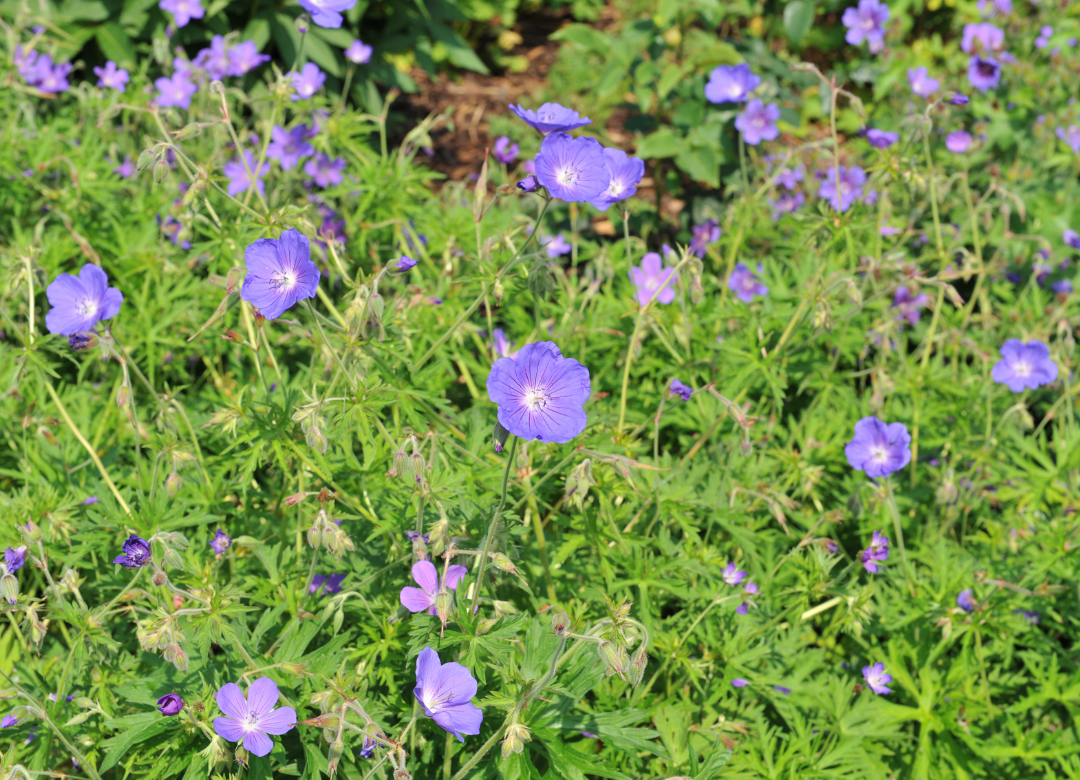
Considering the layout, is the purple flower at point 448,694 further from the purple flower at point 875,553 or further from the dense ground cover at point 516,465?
the purple flower at point 875,553

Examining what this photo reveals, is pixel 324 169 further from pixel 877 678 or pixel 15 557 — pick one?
pixel 877 678

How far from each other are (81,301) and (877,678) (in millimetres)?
2333

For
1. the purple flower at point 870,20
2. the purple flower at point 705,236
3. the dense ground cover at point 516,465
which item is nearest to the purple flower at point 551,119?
the dense ground cover at point 516,465

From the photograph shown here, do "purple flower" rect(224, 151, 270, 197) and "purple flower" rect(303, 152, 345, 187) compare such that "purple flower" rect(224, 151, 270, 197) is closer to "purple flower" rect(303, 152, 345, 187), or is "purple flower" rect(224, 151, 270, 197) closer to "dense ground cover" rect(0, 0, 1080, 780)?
"dense ground cover" rect(0, 0, 1080, 780)

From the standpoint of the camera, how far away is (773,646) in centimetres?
239

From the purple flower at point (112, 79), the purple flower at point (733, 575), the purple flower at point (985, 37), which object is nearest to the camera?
the purple flower at point (733, 575)

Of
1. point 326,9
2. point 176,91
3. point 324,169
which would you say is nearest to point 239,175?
point 324,169

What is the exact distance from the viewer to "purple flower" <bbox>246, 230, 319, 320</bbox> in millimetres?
1631

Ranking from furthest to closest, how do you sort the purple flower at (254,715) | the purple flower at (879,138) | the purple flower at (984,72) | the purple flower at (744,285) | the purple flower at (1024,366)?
the purple flower at (984,72)
the purple flower at (744,285)
the purple flower at (879,138)
the purple flower at (1024,366)
the purple flower at (254,715)

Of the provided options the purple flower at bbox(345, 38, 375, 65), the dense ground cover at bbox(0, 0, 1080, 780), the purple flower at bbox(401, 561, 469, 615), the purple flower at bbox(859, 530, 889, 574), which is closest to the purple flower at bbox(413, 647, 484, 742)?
the dense ground cover at bbox(0, 0, 1080, 780)

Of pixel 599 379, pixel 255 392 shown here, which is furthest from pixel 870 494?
pixel 255 392

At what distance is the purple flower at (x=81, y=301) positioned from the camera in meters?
1.99

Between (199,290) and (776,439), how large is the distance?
2.11 meters

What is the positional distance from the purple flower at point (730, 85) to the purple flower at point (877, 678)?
2096 millimetres
